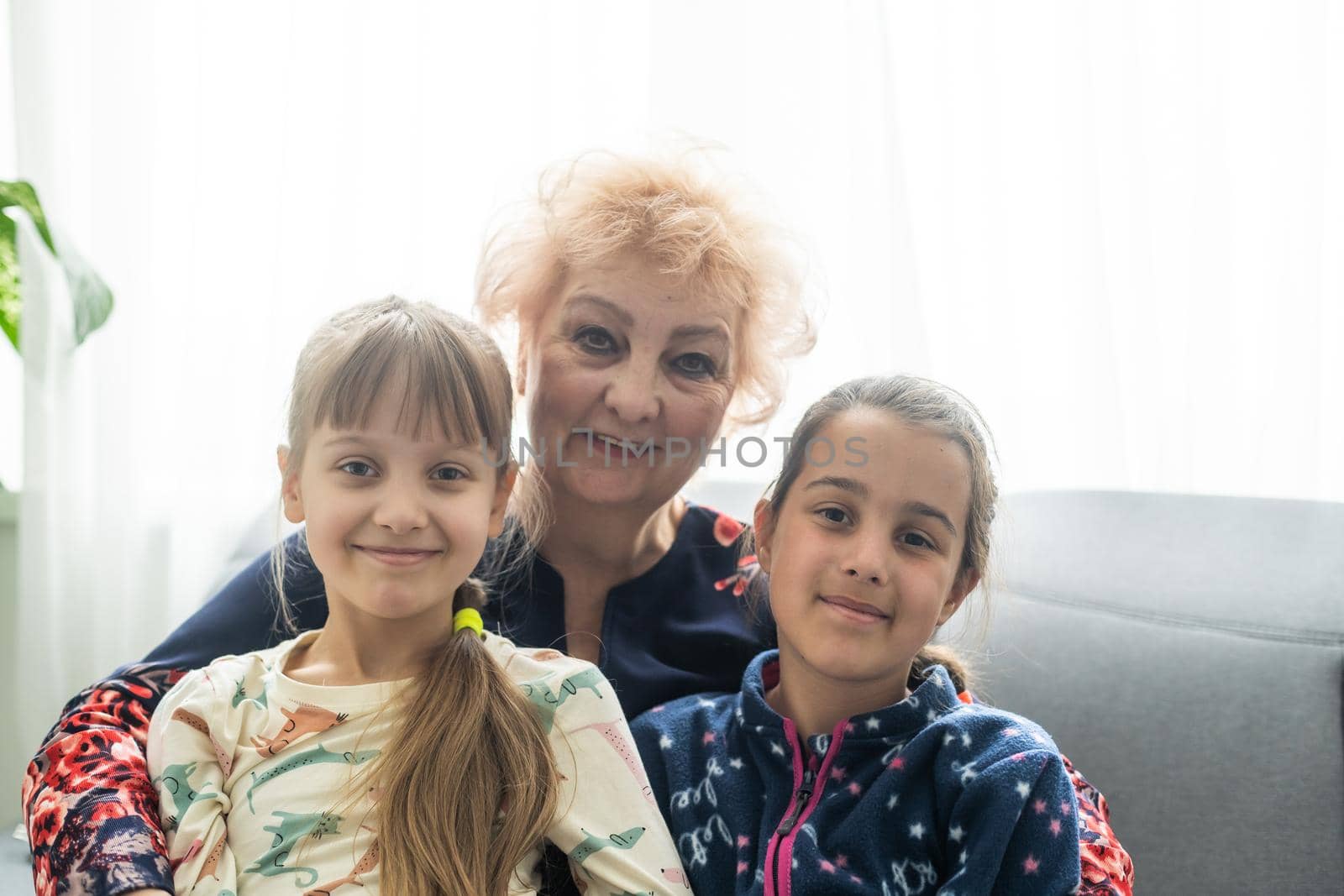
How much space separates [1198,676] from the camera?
4.67ft

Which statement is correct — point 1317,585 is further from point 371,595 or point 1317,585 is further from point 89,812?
point 89,812

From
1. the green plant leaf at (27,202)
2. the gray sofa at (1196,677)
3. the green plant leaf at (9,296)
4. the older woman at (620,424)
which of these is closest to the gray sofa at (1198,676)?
the gray sofa at (1196,677)

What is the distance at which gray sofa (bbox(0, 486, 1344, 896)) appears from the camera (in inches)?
52.6

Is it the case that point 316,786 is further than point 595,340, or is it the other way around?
point 595,340

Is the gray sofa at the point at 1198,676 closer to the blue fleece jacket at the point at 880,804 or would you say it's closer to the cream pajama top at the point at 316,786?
the blue fleece jacket at the point at 880,804

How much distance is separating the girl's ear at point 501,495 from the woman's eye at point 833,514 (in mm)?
348

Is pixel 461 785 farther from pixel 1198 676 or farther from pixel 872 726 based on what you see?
pixel 1198 676

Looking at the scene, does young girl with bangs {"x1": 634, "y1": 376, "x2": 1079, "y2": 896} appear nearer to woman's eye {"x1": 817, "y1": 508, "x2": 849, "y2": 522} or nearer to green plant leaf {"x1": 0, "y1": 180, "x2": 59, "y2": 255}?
woman's eye {"x1": 817, "y1": 508, "x2": 849, "y2": 522}

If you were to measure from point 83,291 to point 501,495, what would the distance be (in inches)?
45.3

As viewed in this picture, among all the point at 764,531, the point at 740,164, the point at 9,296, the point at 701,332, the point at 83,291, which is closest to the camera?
the point at 764,531

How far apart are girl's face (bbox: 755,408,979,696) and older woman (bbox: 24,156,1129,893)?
26 cm

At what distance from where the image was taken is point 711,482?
2.02 metres

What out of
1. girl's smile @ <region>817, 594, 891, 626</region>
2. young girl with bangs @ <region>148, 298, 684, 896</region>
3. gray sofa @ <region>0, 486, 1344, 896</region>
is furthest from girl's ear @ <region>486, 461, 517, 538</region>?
gray sofa @ <region>0, 486, 1344, 896</region>

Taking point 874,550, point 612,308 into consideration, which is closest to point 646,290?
point 612,308
